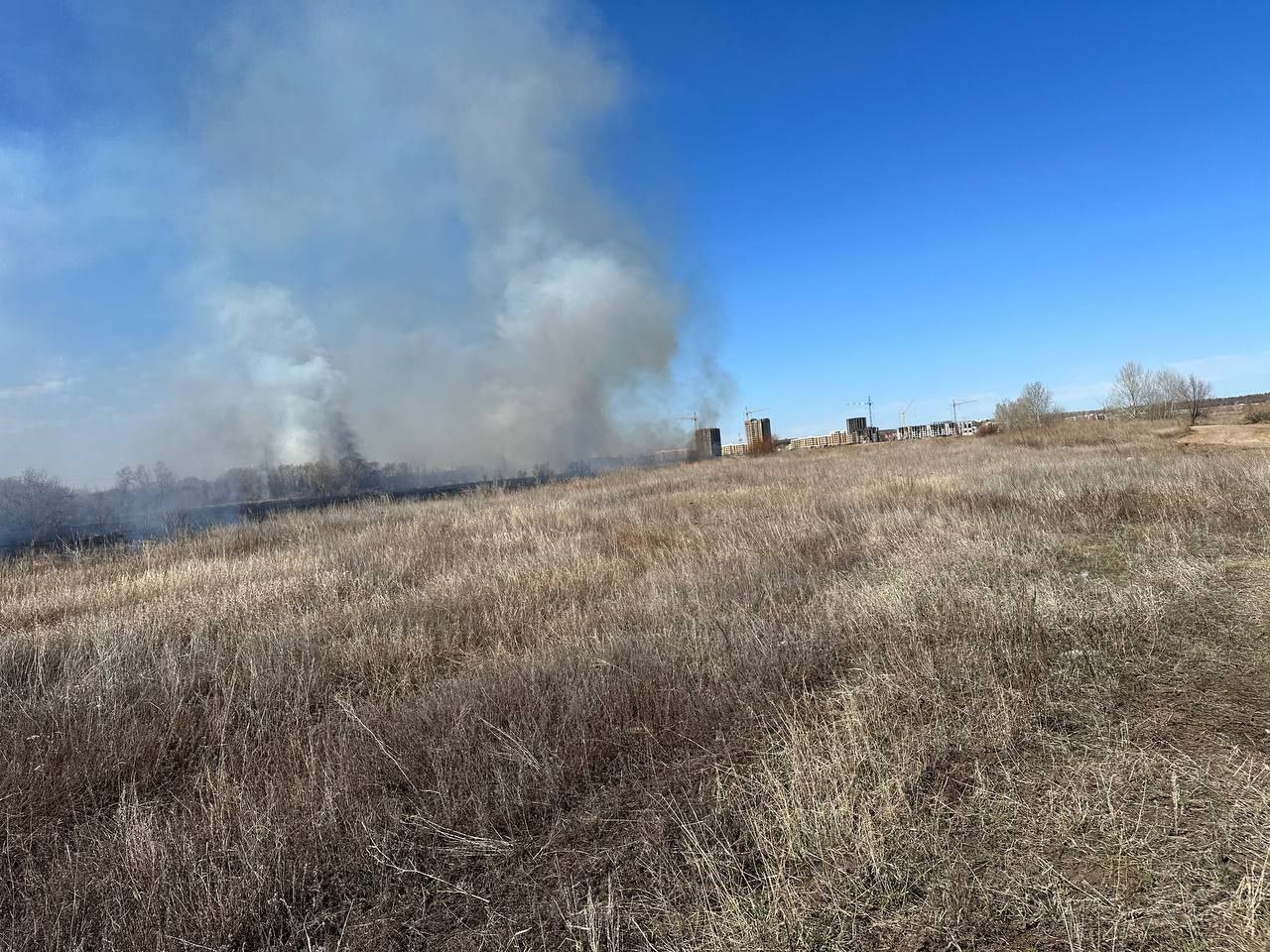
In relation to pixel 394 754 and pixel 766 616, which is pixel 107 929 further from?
pixel 766 616

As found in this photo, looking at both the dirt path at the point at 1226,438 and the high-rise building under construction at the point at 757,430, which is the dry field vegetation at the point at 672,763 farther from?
the high-rise building under construction at the point at 757,430

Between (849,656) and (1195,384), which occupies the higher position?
(1195,384)

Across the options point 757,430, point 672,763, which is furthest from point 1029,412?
point 672,763

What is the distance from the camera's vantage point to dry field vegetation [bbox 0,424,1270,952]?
5.75 feet

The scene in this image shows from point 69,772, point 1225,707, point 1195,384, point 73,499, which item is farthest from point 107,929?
point 1195,384

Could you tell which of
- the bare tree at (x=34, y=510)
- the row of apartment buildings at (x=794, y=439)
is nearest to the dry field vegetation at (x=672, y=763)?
the bare tree at (x=34, y=510)

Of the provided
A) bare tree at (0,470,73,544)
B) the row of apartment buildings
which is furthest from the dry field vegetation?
the row of apartment buildings

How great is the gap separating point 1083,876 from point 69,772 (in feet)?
14.2

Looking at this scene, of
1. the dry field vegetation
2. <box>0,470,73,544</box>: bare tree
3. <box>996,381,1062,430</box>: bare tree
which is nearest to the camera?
the dry field vegetation

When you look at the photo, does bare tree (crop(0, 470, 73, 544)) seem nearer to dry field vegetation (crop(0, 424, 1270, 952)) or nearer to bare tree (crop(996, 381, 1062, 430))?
dry field vegetation (crop(0, 424, 1270, 952))

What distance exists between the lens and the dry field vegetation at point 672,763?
175cm

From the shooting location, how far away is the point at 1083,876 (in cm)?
174

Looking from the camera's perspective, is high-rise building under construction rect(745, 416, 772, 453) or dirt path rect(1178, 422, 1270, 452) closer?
dirt path rect(1178, 422, 1270, 452)

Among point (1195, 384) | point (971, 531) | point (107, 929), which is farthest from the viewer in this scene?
point (1195, 384)
